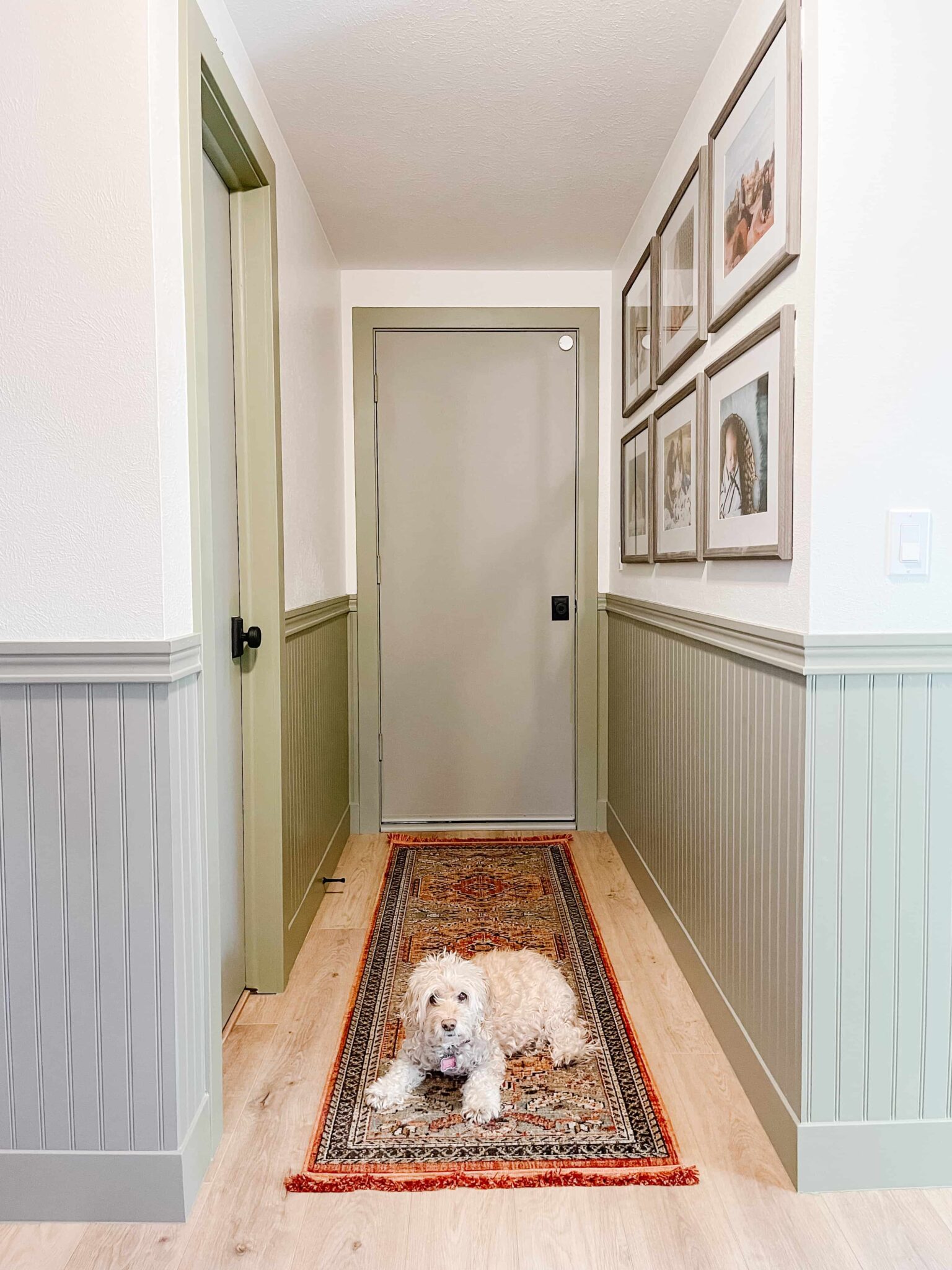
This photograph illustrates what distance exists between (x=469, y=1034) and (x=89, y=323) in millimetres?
1506

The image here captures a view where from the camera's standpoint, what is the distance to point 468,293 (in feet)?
12.4

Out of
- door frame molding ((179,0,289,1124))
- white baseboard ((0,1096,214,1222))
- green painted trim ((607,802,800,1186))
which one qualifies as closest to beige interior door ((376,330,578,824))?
green painted trim ((607,802,800,1186))

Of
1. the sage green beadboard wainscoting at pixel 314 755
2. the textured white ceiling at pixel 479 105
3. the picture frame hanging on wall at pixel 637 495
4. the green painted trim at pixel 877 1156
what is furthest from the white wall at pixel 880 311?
the sage green beadboard wainscoting at pixel 314 755

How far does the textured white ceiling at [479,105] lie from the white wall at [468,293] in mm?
341

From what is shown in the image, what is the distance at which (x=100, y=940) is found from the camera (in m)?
1.55

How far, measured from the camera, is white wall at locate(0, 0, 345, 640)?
4.83 ft

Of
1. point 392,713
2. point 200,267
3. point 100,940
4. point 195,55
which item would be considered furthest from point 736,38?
point 392,713

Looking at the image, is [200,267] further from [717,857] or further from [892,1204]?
[892,1204]

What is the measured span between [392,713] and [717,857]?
2005mm

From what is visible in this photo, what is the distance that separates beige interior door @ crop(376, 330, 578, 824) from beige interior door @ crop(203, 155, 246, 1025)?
5.09 ft

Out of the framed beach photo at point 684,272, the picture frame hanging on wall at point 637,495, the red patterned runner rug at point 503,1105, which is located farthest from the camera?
the picture frame hanging on wall at point 637,495

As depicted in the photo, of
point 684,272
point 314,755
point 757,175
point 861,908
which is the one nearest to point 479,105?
point 684,272

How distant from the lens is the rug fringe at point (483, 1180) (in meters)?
1.64

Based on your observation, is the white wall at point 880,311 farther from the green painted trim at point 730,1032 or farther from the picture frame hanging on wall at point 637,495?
the picture frame hanging on wall at point 637,495
